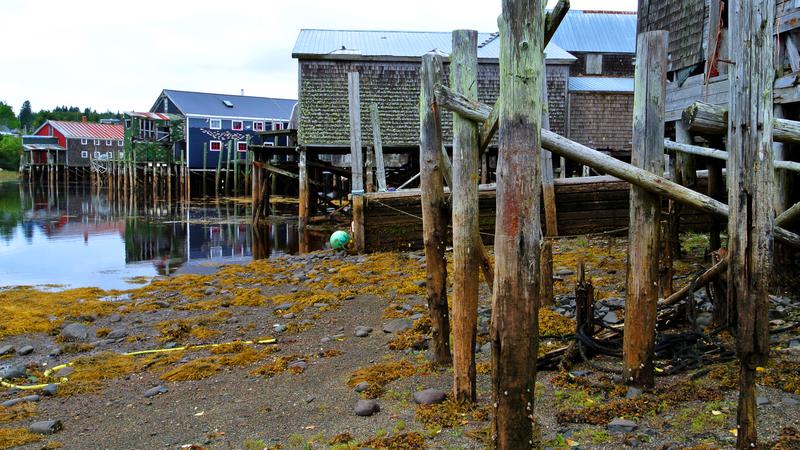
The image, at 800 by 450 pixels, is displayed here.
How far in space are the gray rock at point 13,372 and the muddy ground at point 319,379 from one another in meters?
0.03

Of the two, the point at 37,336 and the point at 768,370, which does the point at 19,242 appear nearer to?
the point at 37,336

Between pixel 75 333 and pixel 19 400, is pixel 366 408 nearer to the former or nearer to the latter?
pixel 19 400

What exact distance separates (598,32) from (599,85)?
11.8 m

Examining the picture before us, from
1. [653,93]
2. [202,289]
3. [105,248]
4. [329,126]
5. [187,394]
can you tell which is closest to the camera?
[653,93]

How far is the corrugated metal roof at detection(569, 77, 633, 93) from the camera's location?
27.0 meters

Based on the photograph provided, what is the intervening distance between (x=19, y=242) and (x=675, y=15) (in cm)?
2182

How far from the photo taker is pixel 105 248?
22.6m

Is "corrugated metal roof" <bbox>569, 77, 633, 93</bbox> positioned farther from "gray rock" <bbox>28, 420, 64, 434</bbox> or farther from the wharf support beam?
"gray rock" <bbox>28, 420, 64, 434</bbox>

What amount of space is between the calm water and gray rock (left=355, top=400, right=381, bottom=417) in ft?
36.8

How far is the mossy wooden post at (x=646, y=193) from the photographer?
16.8ft

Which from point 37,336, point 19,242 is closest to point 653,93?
point 37,336

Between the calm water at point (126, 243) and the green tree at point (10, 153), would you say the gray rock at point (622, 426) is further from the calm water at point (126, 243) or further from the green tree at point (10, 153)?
the green tree at point (10, 153)

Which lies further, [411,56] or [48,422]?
[411,56]

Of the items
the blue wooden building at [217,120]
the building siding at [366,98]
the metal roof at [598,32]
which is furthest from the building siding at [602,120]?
the blue wooden building at [217,120]
